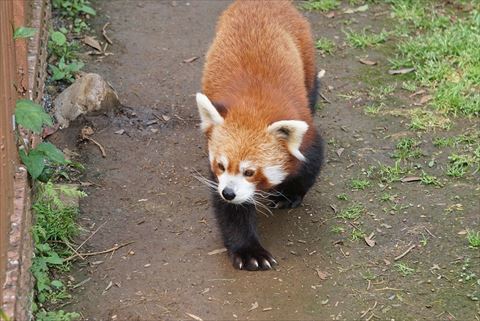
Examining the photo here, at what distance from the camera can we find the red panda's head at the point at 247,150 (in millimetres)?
3840

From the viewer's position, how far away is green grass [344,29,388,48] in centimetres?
618

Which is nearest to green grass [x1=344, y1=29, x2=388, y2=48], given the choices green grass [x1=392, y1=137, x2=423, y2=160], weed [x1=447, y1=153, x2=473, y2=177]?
green grass [x1=392, y1=137, x2=423, y2=160]

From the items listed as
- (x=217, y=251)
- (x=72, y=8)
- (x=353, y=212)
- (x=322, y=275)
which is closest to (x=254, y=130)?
(x=217, y=251)

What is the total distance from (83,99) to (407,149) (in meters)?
2.03

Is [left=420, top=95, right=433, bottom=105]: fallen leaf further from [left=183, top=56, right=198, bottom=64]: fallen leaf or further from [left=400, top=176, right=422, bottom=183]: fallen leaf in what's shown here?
[left=183, top=56, right=198, bottom=64]: fallen leaf

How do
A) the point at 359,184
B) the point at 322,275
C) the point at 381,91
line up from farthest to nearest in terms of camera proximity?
1. the point at 381,91
2. the point at 359,184
3. the point at 322,275

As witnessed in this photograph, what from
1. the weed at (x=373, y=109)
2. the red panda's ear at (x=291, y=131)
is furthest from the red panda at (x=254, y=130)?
the weed at (x=373, y=109)

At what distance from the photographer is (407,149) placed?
4984 millimetres

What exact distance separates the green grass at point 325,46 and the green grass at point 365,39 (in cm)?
15

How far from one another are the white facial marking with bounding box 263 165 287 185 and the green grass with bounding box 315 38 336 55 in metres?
2.29

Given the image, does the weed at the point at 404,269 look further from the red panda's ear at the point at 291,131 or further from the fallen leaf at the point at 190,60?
the fallen leaf at the point at 190,60

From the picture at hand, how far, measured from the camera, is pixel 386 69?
5.88m

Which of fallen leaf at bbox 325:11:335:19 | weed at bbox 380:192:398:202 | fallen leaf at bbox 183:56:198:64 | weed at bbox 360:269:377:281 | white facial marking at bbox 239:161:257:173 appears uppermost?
white facial marking at bbox 239:161:257:173

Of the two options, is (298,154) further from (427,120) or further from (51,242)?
(427,120)
